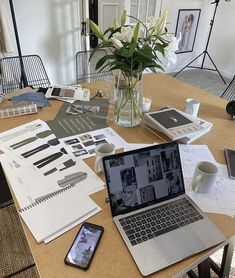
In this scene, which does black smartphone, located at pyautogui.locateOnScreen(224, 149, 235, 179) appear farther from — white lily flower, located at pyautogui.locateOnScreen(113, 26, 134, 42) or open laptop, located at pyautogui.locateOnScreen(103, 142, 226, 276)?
white lily flower, located at pyautogui.locateOnScreen(113, 26, 134, 42)

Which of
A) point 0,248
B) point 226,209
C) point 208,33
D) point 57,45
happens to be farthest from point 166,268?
point 208,33

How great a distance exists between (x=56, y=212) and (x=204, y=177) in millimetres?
512

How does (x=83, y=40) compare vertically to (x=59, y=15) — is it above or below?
below

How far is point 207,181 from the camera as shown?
0.86 metres

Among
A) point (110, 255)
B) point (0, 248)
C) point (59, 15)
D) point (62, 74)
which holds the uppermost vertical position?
point (59, 15)

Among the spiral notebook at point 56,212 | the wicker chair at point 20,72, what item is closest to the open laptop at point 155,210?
the spiral notebook at point 56,212

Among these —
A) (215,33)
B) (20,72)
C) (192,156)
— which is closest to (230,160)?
(192,156)

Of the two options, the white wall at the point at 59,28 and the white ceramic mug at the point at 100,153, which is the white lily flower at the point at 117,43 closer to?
the white ceramic mug at the point at 100,153

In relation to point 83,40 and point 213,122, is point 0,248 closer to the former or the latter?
point 213,122

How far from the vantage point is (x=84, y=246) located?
0.70 meters

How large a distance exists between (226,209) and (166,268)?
315mm

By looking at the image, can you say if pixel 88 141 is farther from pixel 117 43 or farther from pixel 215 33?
pixel 215 33

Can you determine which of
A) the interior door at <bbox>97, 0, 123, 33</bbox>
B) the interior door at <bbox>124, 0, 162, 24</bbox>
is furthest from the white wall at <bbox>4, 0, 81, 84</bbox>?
the interior door at <bbox>97, 0, 123, 33</bbox>

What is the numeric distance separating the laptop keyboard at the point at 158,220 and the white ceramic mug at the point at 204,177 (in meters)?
0.09
